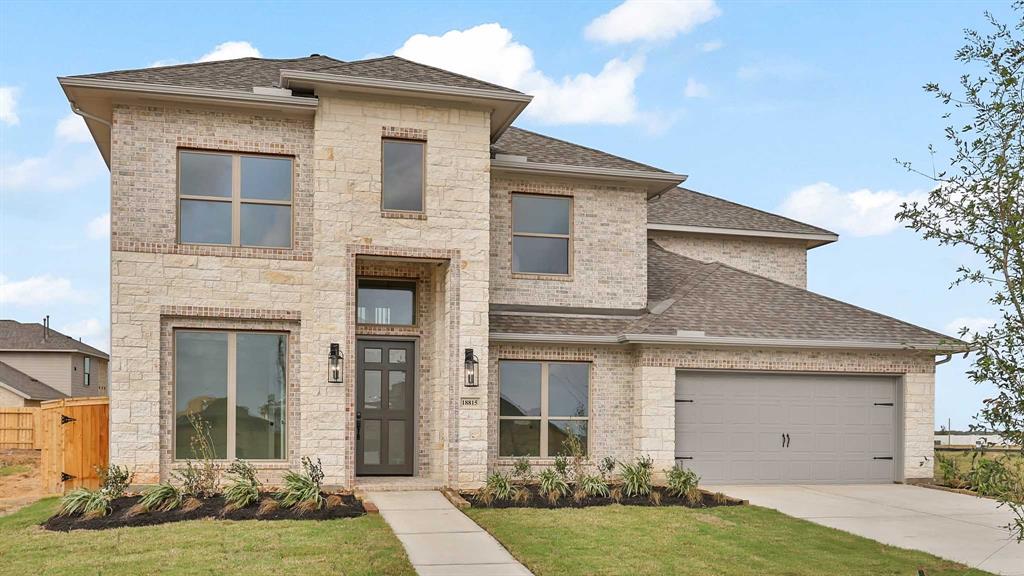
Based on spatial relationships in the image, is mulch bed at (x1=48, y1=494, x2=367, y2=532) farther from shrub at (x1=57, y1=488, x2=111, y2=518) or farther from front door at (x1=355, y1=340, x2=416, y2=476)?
front door at (x1=355, y1=340, x2=416, y2=476)

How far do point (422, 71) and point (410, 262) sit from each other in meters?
3.32

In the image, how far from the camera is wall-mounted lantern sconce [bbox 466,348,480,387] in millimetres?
15117

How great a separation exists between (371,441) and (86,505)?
504cm

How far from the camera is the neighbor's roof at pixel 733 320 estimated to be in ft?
54.6

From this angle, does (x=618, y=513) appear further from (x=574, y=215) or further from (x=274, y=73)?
(x=274, y=73)

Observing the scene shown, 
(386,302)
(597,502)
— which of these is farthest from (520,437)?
(386,302)

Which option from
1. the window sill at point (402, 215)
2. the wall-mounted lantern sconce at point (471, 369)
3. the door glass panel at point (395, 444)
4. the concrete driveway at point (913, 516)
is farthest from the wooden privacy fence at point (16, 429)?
the concrete driveway at point (913, 516)

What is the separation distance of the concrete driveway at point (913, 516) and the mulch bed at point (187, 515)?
6774 millimetres

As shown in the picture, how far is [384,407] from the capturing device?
53.4 feet

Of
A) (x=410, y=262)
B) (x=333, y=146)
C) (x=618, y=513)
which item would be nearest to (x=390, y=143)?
(x=333, y=146)

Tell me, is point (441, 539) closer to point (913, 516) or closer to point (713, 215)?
point (913, 516)

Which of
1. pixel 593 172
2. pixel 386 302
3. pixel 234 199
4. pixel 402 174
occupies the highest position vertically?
pixel 593 172

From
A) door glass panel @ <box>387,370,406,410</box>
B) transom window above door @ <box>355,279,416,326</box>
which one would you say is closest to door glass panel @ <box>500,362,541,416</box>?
door glass panel @ <box>387,370,406,410</box>

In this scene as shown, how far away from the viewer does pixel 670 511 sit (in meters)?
13.5
